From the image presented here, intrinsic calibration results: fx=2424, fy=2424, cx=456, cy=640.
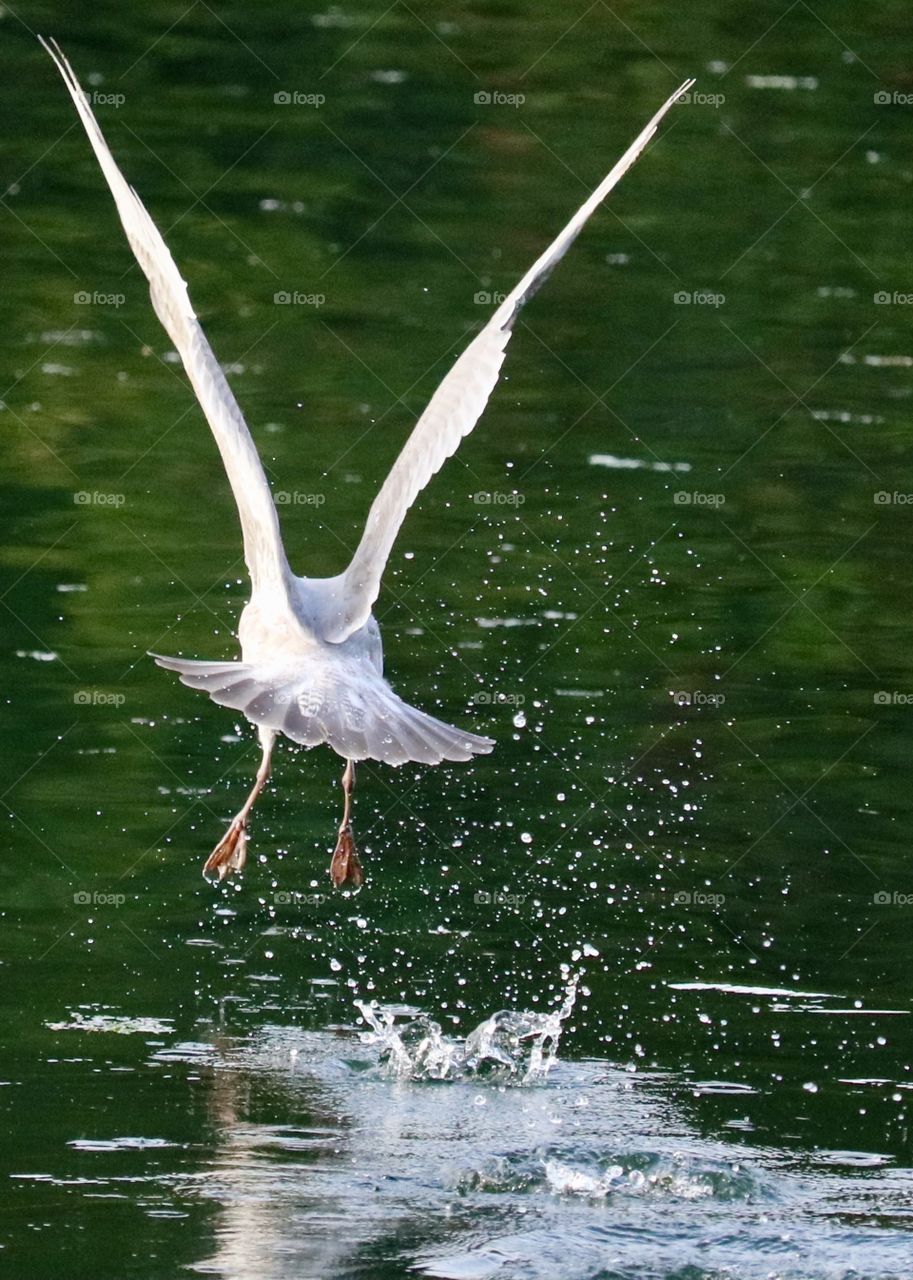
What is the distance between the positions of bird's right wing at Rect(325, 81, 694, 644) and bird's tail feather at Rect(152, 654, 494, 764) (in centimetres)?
33

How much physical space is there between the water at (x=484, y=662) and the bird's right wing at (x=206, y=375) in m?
1.50

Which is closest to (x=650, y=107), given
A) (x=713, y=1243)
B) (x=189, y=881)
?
(x=189, y=881)

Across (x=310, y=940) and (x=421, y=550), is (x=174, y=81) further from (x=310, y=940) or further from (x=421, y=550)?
(x=310, y=940)

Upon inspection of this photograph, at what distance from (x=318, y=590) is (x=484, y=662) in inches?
95.0

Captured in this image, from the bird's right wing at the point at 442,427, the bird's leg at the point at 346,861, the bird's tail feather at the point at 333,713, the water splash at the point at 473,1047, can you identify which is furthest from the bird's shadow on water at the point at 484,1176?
the bird's right wing at the point at 442,427

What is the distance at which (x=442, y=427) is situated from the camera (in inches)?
285

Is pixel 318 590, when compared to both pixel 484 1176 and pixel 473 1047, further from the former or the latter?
pixel 484 1176

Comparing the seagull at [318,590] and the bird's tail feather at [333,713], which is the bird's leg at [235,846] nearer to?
the seagull at [318,590]

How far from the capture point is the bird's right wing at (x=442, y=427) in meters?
7.12

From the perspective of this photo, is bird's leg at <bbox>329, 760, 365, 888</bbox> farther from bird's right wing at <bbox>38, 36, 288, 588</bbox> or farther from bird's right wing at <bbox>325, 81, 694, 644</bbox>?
bird's right wing at <bbox>38, 36, 288, 588</bbox>

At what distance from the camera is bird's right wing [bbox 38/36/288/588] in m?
7.07

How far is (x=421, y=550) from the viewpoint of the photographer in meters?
10.9

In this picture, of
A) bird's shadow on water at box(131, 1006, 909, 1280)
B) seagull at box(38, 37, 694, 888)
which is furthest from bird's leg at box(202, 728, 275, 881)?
bird's shadow on water at box(131, 1006, 909, 1280)

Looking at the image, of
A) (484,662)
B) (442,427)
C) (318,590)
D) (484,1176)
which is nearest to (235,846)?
(318,590)
